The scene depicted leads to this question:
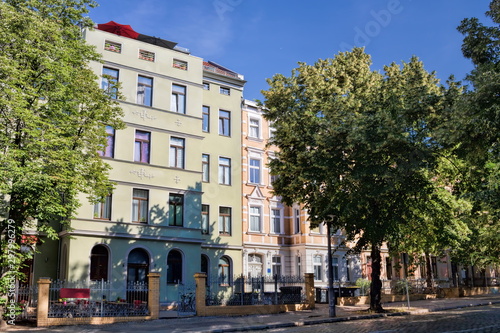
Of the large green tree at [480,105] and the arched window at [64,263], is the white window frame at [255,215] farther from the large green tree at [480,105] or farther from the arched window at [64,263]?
the large green tree at [480,105]

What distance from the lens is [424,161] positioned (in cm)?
2070

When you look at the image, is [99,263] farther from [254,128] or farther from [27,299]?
[254,128]

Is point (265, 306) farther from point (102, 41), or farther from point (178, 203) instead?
point (102, 41)

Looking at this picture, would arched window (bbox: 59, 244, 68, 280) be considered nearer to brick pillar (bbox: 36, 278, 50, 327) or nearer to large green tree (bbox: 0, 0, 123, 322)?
large green tree (bbox: 0, 0, 123, 322)

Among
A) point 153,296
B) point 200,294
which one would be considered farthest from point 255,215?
point 153,296

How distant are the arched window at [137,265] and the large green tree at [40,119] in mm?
6899

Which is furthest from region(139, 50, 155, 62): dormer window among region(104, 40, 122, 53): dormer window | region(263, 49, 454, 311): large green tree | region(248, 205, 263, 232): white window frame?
region(248, 205, 263, 232): white window frame

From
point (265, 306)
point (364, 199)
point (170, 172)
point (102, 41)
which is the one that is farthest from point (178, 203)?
point (364, 199)

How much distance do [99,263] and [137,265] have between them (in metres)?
2.12

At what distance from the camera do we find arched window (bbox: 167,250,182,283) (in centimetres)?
2942

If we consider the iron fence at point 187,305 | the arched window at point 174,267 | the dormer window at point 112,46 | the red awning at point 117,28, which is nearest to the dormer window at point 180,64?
the red awning at point 117,28

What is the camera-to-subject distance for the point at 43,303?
19.8 m

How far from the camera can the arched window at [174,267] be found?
29.4 meters

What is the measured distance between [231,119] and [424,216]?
1630 centimetres
